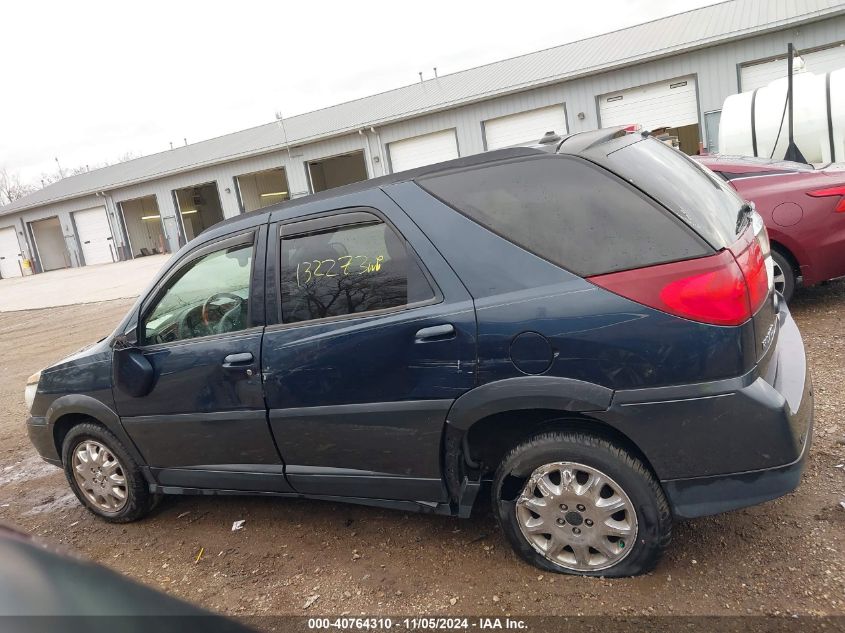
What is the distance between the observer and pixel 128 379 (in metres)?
3.42

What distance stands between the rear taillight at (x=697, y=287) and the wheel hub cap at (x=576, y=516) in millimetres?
721

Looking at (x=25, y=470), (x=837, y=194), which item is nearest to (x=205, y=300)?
(x=25, y=470)

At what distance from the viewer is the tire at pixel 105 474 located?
3742mm

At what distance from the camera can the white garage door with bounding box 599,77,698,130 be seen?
64.7 ft

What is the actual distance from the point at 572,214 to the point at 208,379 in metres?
1.99

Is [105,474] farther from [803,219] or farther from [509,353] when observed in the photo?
[803,219]

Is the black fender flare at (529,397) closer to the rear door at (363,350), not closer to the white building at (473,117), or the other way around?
the rear door at (363,350)

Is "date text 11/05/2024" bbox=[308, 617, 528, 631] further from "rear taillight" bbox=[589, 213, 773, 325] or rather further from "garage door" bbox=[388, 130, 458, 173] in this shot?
"garage door" bbox=[388, 130, 458, 173]

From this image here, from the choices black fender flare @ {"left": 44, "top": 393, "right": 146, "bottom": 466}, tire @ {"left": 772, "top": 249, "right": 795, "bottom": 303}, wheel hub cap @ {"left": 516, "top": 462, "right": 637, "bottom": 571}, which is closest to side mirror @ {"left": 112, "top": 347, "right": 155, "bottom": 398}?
black fender flare @ {"left": 44, "top": 393, "right": 146, "bottom": 466}

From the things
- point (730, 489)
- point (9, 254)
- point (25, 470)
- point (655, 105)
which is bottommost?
point (25, 470)

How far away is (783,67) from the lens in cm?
1805

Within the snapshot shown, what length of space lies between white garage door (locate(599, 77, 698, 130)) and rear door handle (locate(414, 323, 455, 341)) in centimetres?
1950

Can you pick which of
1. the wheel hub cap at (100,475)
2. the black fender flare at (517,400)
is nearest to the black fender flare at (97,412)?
the wheel hub cap at (100,475)

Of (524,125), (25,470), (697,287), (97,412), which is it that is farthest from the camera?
(524,125)
